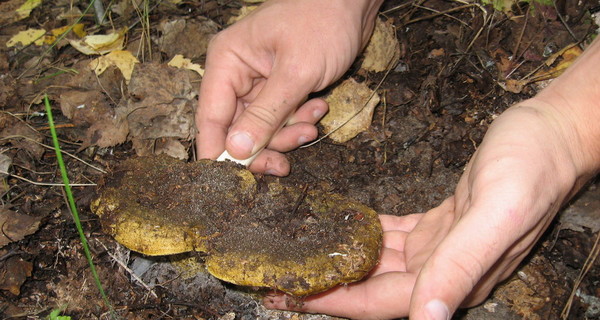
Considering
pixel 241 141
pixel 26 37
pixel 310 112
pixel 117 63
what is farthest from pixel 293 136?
pixel 26 37

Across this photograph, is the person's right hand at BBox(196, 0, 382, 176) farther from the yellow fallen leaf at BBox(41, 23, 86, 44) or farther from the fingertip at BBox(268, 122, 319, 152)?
the yellow fallen leaf at BBox(41, 23, 86, 44)

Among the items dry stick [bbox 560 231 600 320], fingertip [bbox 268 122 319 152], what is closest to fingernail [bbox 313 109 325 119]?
fingertip [bbox 268 122 319 152]

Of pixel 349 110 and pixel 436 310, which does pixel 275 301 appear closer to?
pixel 436 310

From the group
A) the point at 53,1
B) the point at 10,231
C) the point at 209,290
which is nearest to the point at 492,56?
the point at 209,290

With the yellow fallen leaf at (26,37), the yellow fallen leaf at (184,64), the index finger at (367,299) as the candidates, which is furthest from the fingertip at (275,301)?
the yellow fallen leaf at (26,37)

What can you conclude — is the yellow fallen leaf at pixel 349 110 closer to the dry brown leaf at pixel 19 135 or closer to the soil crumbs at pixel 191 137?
the soil crumbs at pixel 191 137
